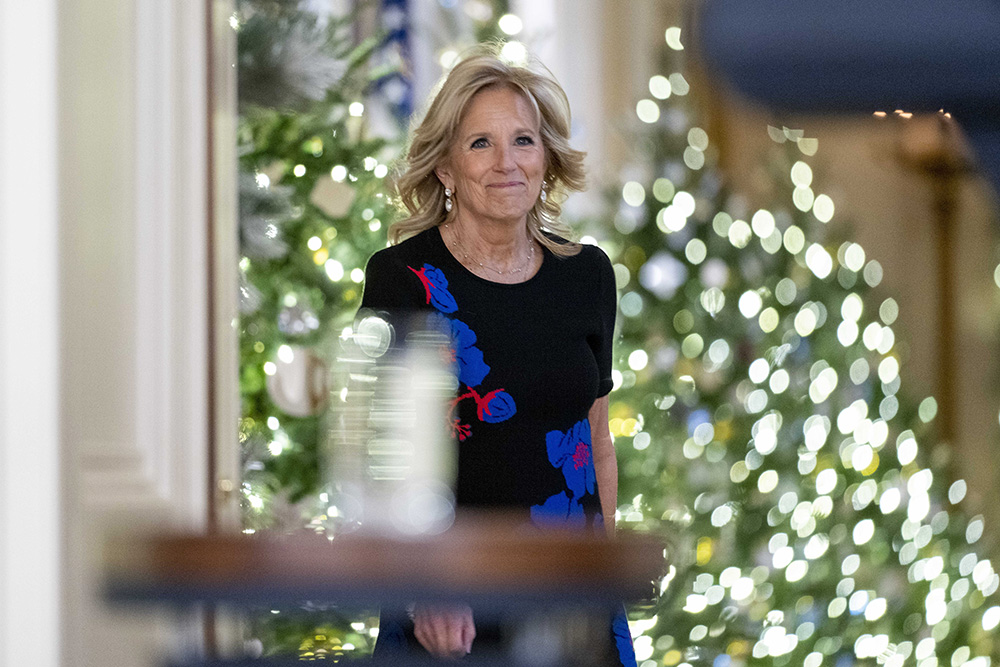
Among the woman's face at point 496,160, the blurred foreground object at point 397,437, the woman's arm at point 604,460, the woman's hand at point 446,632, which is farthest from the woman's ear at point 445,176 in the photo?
the blurred foreground object at point 397,437

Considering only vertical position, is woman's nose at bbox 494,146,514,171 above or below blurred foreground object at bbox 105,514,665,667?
above

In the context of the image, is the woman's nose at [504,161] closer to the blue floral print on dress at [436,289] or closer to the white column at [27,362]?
the blue floral print on dress at [436,289]

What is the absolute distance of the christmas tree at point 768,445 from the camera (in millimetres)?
2471

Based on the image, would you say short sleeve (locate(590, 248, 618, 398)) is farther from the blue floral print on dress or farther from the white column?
the white column

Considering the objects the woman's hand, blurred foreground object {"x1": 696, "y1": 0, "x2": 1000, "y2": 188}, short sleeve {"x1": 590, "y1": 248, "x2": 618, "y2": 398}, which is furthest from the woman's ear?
blurred foreground object {"x1": 696, "y1": 0, "x2": 1000, "y2": 188}

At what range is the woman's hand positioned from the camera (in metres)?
1.20

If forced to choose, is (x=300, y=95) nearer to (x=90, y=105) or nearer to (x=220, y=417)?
(x=90, y=105)

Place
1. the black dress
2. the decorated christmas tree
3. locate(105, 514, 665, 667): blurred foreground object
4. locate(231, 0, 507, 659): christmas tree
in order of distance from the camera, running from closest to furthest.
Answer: locate(105, 514, 665, 667): blurred foreground object < the black dress < locate(231, 0, 507, 659): christmas tree < the decorated christmas tree

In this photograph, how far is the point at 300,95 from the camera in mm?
1965

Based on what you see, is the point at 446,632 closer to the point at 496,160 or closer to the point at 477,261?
the point at 477,261

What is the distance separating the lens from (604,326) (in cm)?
153

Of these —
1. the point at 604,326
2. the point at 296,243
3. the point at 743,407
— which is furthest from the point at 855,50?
the point at 743,407

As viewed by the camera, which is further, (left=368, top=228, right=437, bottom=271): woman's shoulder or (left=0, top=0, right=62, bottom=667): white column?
(left=368, top=228, right=437, bottom=271): woman's shoulder

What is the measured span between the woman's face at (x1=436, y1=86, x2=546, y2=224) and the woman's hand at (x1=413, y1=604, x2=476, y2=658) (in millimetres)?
546
